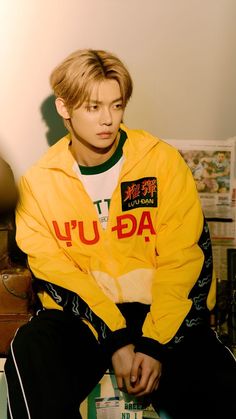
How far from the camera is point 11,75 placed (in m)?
1.36

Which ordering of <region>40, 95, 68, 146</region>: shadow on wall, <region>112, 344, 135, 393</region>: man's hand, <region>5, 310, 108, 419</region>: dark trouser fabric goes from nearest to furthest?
<region>5, 310, 108, 419</region>: dark trouser fabric < <region>112, 344, 135, 393</region>: man's hand < <region>40, 95, 68, 146</region>: shadow on wall

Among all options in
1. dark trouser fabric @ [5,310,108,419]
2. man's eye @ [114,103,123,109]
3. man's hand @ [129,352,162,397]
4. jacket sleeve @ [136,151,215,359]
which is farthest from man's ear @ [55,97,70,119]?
man's hand @ [129,352,162,397]

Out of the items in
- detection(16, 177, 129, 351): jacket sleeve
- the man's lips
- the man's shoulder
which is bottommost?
detection(16, 177, 129, 351): jacket sleeve

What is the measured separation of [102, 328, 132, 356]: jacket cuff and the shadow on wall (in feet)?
1.94

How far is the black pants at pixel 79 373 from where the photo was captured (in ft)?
3.34

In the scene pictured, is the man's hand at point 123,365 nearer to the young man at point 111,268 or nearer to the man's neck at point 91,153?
the young man at point 111,268

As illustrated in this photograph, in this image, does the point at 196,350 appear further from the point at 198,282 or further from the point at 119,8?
the point at 119,8

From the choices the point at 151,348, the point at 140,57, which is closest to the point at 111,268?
the point at 151,348

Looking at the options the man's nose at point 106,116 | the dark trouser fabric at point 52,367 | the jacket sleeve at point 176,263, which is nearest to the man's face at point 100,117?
the man's nose at point 106,116

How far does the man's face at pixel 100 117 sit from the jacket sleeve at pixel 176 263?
164 mm

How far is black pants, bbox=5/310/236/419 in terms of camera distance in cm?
102

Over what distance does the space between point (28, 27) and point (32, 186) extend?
431 millimetres

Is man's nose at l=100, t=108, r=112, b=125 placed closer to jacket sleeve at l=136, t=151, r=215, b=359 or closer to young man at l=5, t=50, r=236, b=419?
young man at l=5, t=50, r=236, b=419

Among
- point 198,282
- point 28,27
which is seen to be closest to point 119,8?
point 28,27
